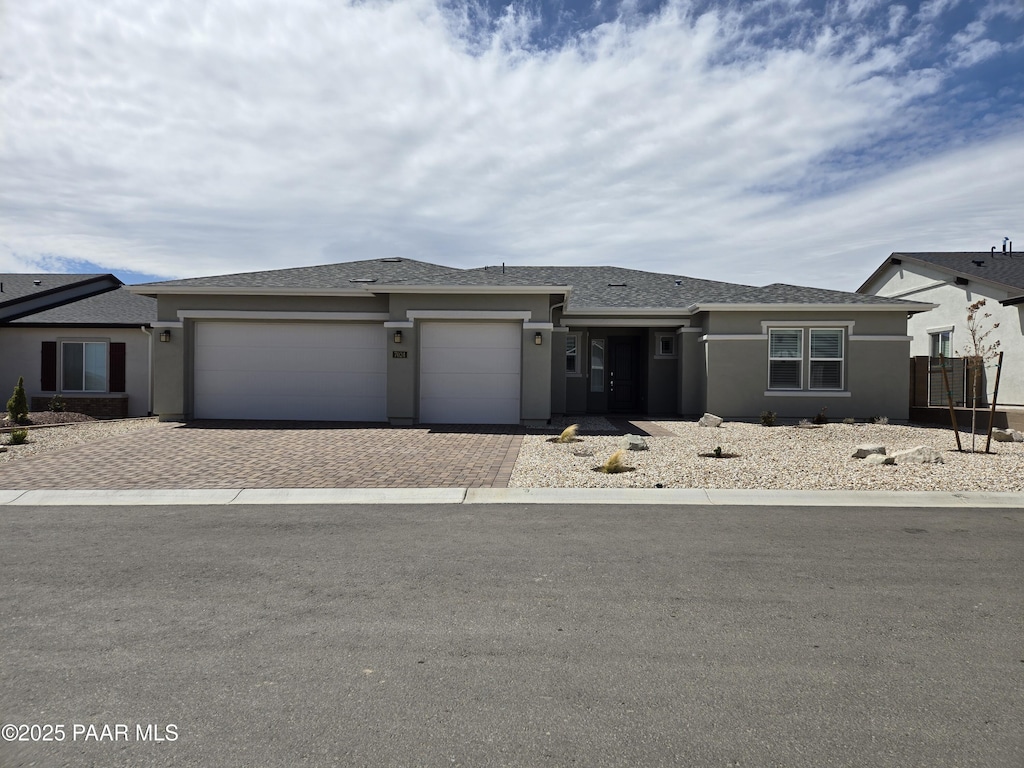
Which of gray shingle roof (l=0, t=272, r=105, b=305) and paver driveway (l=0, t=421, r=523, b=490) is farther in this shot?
gray shingle roof (l=0, t=272, r=105, b=305)

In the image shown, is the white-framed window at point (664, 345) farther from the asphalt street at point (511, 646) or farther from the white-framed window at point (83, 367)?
the white-framed window at point (83, 367)

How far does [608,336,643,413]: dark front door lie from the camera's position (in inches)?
822

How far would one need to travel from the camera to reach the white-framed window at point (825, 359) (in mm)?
18203

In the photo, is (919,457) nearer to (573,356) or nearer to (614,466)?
(614,466)

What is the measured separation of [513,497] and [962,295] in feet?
60.8

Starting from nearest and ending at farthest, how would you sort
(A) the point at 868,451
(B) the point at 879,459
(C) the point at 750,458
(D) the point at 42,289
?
(B) the point at 879,459, (A) the point at 868,451, (C) the point at 750,458, (D) the point at 42,289

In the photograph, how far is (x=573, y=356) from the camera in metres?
20.3

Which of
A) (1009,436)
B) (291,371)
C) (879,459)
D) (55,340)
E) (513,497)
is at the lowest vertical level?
(513,497)

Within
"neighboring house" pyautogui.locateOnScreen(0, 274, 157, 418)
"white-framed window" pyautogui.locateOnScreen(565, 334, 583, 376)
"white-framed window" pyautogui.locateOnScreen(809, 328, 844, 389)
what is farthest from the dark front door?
"neighboring house" pyautogui.locateOnScreen(0, 274, 157, 418)

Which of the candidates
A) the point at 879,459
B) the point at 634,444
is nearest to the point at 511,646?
the point at 634,444

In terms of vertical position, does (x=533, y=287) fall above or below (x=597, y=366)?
above

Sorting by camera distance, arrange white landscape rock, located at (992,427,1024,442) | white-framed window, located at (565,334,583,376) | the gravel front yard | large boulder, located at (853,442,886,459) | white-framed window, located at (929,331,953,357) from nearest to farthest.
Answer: the gravel front yard → large boulder, located at (853,442,886,459) → white landscape rock, located at (992,427,1024,442) → white-framed window, located at (565,334,583,376) → white-framed window, located at (929,331,953,357)

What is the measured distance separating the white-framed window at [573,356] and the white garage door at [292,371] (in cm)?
574

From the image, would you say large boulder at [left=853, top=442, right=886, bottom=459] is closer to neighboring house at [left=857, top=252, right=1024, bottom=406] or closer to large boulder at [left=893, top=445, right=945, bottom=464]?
large boulder at [left=893, top=445, right=945, bottom=464]
